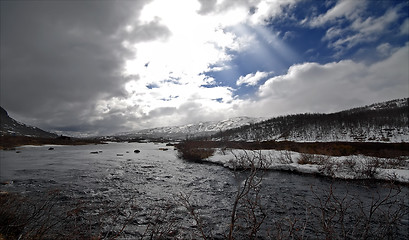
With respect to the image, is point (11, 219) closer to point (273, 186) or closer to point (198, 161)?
point (273, 186)

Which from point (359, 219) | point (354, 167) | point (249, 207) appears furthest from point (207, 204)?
point (354, 167)

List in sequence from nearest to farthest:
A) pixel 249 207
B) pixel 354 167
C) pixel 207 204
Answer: pixel 249 207
pixel 207 204
pixel 354 167

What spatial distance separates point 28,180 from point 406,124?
12800cm

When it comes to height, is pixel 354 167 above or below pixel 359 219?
below

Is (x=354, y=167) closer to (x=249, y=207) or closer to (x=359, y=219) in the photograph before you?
(x=359, y=219)

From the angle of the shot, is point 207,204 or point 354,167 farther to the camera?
point 354,167

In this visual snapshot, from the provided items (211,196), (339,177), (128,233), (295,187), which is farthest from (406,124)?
(128,233)

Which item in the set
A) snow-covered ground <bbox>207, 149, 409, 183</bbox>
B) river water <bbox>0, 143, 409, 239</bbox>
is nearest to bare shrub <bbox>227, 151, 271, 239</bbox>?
river water <bbox>0, 143, 409, 239</bbox>

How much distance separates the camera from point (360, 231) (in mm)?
7914

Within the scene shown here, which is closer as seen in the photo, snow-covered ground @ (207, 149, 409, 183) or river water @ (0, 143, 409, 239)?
river water @ (0, 143, 409, 239)

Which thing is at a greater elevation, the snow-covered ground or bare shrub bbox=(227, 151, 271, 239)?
bare shrub bbox=(227, 151, 271, 239)

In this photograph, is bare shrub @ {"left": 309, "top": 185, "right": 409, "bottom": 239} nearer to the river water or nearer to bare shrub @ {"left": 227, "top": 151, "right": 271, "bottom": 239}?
the river water

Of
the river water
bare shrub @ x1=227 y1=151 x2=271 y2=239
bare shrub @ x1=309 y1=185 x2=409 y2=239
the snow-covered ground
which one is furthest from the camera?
the snow-covered ground

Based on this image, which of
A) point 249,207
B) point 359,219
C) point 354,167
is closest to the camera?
point 359,219
